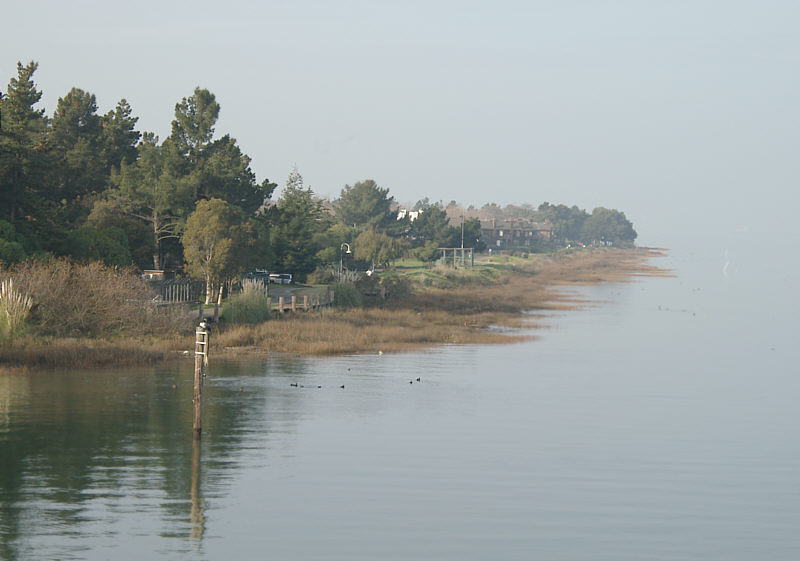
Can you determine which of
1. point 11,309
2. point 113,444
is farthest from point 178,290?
point 113,444

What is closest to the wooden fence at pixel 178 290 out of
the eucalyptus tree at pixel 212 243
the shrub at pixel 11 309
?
the eucalyptus tree at pixel 212 243

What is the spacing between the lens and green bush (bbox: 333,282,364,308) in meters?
→ 82.1

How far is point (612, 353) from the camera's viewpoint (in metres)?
66.3

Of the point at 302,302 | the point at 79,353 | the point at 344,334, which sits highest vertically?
the point at 302,302

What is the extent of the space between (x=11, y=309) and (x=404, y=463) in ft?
84.3

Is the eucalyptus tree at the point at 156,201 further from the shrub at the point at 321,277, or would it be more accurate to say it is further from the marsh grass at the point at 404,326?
the shrub at the point at 321,277

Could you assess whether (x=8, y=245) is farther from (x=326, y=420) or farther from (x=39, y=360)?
(x=326, y=420)

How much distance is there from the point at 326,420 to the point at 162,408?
6724 mm

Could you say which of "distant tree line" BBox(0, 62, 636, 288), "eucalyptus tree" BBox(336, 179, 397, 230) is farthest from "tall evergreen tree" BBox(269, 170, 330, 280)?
"eucalyptus tree" BBox(336, 179, 397, 230)

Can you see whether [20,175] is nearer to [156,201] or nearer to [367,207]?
[156,201]

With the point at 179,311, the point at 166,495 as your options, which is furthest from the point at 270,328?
the point at 166,495

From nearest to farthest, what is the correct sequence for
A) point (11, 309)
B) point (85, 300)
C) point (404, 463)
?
point (404, 463)
point (11, 309)
point (85, 300)

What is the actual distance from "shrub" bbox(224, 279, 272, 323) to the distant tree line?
429 cm

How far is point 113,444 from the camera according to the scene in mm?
33938
